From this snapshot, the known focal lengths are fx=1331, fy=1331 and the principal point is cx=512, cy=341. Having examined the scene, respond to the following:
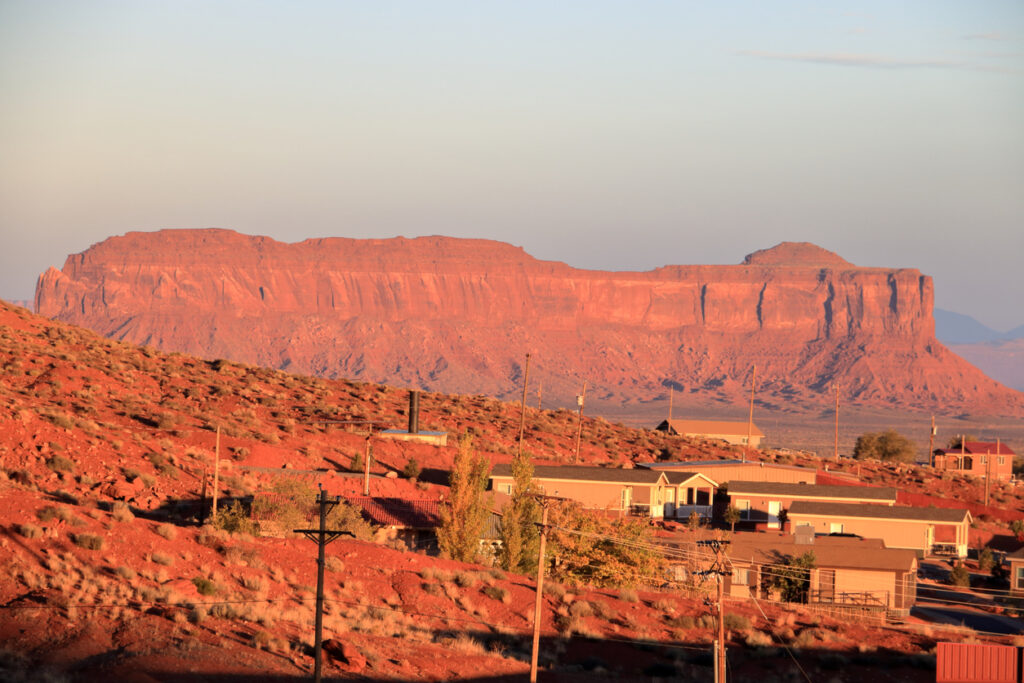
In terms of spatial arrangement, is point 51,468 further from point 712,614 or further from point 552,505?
point 712,614

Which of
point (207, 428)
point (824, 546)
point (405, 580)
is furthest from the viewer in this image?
point (207, 428)

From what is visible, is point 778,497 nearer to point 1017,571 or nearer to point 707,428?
point 1017,571

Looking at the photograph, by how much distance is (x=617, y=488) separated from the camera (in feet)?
223

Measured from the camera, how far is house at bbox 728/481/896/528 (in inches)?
2721

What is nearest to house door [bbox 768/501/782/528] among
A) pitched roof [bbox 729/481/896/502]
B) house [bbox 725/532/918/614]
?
pitched roof [bbox 729/481/896/502]

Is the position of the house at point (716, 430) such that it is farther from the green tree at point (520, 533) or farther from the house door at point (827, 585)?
the green tree at point (520, 533)

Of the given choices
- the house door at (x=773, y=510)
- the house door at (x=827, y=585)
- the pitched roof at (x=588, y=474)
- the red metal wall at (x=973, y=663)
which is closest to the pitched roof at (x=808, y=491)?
the house door at (x=773, y=510)

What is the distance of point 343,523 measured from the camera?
45.9 meters

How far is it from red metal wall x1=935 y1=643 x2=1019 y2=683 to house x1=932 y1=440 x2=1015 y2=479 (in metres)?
77.7

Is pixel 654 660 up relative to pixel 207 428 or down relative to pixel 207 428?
down

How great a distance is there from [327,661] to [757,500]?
4187 centimetres

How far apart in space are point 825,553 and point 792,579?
2422 millimetres

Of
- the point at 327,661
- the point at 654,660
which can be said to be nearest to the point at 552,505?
the point at 654,660

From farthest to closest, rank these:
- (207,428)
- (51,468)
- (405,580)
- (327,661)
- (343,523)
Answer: (207,428) → (51,468) → (343,523) → (405,580) → (327,661)
